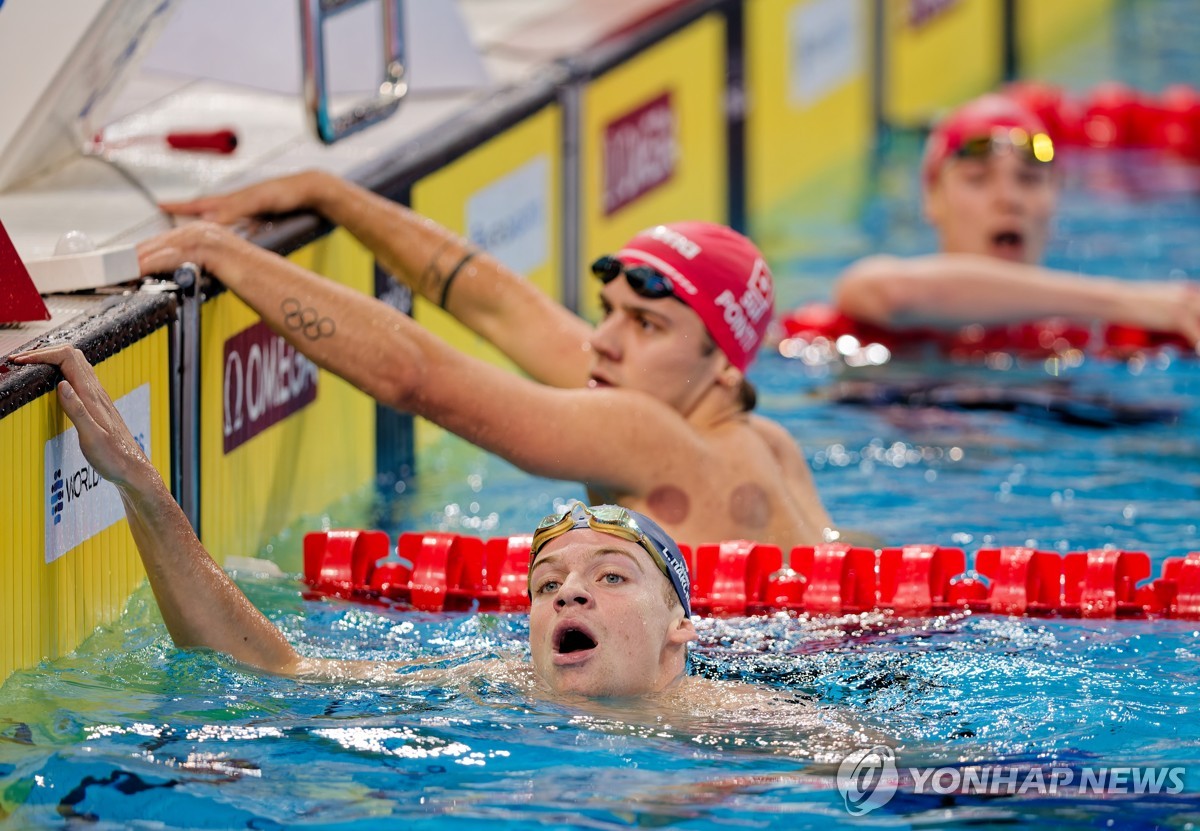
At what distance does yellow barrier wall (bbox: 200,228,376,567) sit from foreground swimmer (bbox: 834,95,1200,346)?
1906mm

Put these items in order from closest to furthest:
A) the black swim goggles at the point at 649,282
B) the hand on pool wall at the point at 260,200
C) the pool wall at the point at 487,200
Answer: the pool wall at the point at 487,200 → the black swim goggles at the point at 649,282 → the hand on pool wall at the point at 260,200

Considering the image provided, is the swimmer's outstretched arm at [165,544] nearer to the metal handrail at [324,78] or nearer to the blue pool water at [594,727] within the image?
the blue pool water at [594,727]

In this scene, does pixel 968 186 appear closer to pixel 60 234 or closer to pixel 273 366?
pixel 273 366

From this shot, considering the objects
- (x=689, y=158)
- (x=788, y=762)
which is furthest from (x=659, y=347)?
(x=689, y=158)

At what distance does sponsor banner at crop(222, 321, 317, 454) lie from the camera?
446 centimetres

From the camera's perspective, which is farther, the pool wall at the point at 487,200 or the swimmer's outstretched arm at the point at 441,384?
the swimmer's outstretched arm at the point at 441,384

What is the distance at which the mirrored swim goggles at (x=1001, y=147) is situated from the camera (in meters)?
6.56

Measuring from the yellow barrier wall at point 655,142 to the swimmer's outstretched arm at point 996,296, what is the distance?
3.59 ft

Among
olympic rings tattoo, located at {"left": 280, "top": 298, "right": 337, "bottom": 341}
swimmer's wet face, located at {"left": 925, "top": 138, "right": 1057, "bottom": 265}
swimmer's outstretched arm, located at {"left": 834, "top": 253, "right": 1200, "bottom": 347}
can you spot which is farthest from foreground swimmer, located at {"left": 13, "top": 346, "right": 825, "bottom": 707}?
swimmer's wet face, located at {"left": 925, "top": 138, "right": 1057, "bottom": 265}

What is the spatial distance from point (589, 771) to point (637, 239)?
1.57m

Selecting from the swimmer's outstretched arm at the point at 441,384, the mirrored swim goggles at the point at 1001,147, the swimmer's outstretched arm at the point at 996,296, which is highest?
the mirrored swim goggles at the point at 1001,147

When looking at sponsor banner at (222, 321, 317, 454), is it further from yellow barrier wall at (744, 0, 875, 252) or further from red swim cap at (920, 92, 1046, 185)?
yellow barrier wall at (744, 0, 875, 252)

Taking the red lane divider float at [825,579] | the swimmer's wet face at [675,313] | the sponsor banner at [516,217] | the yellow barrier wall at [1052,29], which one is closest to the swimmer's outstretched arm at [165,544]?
the red lane divider float at [825,579]

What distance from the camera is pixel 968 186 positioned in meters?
6.59
